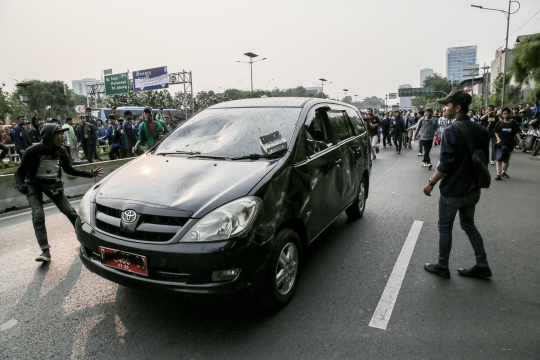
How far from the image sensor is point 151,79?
37.9 metres

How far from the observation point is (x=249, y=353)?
271 cm

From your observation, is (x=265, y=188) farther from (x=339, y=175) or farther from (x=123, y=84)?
(x=123, y=84)

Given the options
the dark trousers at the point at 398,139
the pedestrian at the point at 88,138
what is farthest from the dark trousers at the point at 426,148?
the pedestrian at the point at 88,138

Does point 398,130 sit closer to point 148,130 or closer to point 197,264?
point 148,130

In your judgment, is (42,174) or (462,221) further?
(42,174)

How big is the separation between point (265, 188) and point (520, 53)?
31.7 meters

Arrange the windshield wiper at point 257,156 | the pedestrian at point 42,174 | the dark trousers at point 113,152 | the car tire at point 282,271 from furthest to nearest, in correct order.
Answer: the dark trousers at point 113,152 → the pedestrian at point 42,174 → the windshield wiper at point 257,156 → the car tire at point 282,271

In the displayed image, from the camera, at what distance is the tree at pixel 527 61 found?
2655 cm

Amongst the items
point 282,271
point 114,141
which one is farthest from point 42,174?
point 114,141

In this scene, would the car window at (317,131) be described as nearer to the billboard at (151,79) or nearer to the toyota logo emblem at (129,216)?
the toyota logo emblem at (129,216)

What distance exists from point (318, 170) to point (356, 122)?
91.9 inches

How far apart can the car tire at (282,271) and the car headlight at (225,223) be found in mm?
372

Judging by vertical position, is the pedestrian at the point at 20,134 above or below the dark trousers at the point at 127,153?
above

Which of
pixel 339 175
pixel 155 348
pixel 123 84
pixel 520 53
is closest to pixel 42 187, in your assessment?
pixel 155 348
